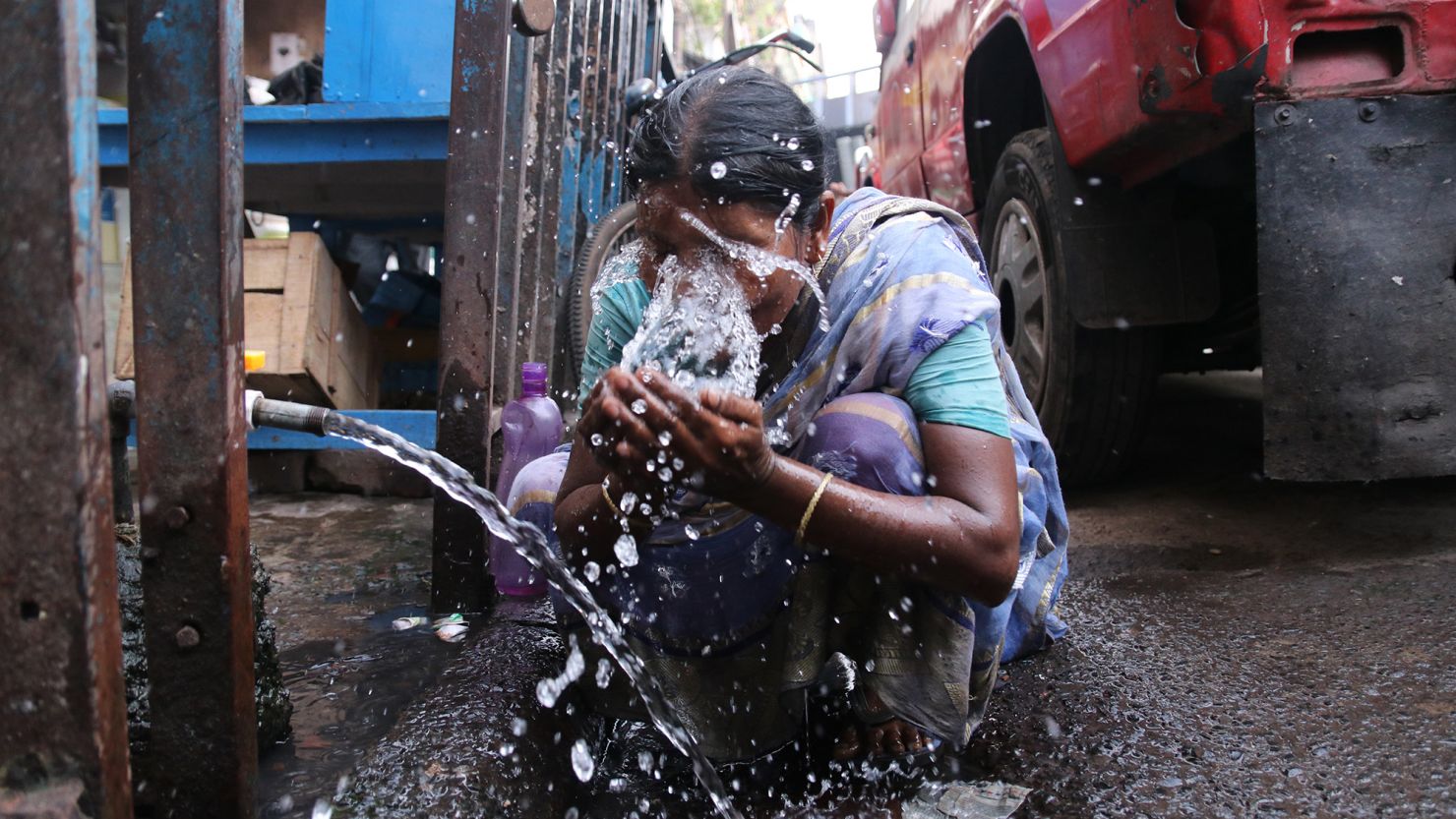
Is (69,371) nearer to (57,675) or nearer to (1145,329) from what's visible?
(57,675)

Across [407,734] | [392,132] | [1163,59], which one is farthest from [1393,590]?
[392,132]

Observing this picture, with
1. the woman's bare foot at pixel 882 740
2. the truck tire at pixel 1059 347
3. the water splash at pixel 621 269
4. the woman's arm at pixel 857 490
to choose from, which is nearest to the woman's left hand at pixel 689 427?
the woman's arm at pixel 857 490

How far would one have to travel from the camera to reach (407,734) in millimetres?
1561

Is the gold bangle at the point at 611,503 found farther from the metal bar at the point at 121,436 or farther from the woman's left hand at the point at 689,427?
the metal bar at the point at 121,436

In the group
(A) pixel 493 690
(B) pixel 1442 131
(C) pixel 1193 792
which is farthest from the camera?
(B) pixel 1442 131

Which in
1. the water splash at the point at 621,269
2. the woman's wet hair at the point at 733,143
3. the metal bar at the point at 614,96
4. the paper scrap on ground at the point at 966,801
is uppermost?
the metal bar at the point at 614,96

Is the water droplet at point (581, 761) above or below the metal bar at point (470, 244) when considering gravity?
below

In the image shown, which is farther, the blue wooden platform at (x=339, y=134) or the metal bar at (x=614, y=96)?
the metal bar at (x=614, y=96)

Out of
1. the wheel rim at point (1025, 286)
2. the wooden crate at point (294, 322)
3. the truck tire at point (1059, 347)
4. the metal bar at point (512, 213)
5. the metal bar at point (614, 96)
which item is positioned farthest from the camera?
the metal bar at point (614, 96)

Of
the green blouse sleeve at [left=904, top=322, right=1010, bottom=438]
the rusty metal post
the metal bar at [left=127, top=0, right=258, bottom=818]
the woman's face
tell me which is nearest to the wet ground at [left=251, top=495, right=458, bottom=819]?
the metal bar at [left=127, top=0, right=258, bottom=818]

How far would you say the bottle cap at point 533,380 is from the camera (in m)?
2.48

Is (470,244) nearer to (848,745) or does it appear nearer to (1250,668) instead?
(848,745)

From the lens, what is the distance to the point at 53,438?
89 cm

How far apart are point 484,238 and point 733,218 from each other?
83 cm
